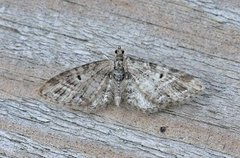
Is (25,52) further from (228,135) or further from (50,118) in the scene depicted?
(228,135)

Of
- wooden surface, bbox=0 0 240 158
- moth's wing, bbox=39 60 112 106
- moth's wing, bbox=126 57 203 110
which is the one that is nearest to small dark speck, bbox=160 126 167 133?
wooden surface, bbox=0 0 240 158

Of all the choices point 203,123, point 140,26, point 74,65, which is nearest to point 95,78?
point 74,65

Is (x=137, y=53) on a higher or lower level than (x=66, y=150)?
higher

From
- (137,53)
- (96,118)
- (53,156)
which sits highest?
(137,53)

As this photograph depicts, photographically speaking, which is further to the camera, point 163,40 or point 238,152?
point 163,40

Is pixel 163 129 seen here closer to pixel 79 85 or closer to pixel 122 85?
pixel 122 85

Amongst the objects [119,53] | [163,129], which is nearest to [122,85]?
[119,53]

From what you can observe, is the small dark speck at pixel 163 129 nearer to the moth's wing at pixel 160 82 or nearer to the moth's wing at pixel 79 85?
the moth's wing at pixel 160 82
